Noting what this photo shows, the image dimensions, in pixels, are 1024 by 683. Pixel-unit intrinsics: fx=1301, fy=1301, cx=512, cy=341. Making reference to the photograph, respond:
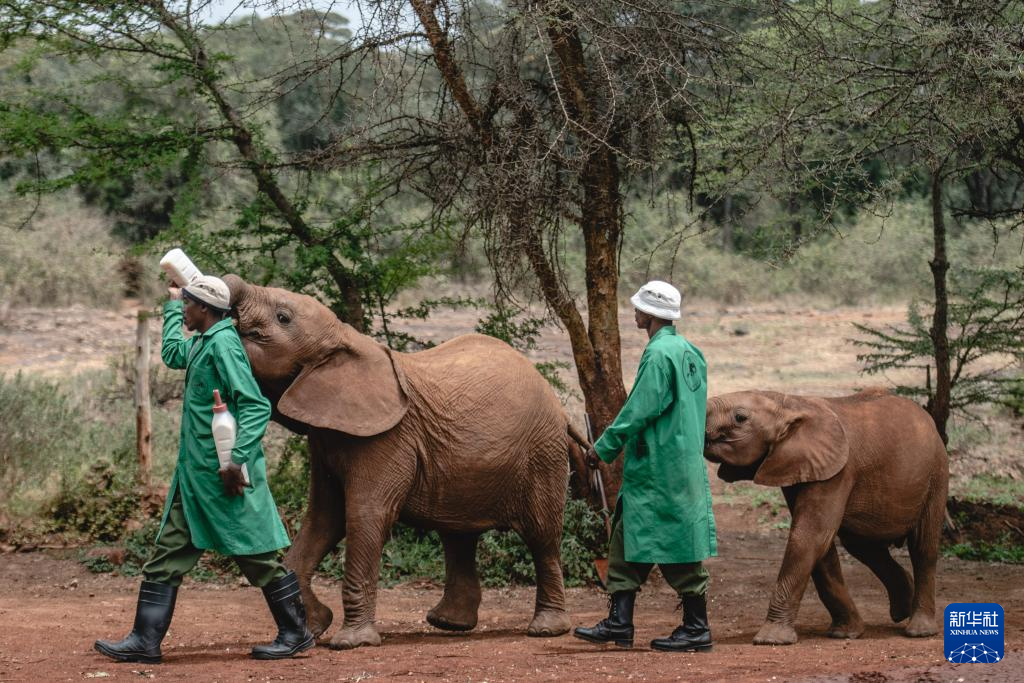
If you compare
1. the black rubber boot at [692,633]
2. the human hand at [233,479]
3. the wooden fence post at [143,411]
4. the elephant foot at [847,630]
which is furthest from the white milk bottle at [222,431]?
the wooden fence post at [143,411]

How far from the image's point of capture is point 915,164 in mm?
10227

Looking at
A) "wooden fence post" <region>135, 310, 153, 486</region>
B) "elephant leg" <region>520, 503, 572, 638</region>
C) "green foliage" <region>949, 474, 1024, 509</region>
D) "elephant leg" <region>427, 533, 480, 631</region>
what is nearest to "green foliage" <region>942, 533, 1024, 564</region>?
"green foliage" <region>949, 474, 1024, 509</region>

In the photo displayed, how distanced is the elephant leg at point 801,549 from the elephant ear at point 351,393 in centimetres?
244

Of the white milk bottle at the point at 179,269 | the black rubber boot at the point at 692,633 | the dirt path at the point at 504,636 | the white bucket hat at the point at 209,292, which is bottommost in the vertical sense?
the dirt path at the point at 504,636

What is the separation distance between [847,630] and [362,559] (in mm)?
3092

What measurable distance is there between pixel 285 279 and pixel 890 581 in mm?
5625

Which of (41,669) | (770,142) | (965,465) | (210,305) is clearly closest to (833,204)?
(770,142)

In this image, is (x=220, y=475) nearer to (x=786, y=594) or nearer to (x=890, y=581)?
(x=786, y=594)

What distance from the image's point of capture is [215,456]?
21.2 feet

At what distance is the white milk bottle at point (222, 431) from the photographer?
634 centimetres

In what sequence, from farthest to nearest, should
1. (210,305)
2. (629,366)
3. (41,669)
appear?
(629,366) < (210,305) < (41,669)

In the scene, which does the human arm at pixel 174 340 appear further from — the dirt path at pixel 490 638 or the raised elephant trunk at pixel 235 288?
the dirt path at pixel 490 638

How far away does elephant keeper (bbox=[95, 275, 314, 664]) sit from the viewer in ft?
21.1

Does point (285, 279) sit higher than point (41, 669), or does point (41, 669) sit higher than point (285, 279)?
point (285, 279)
